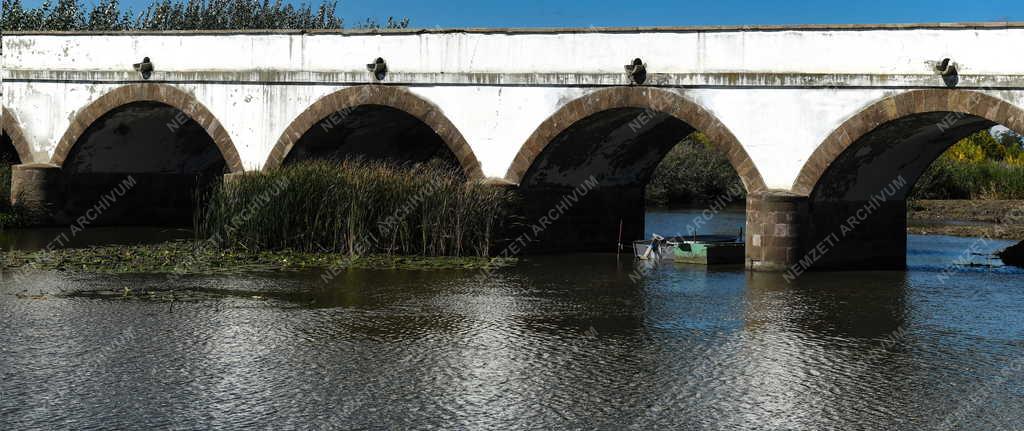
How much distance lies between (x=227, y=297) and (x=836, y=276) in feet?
29.4

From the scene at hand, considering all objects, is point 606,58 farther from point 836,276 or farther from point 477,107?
point 836,276

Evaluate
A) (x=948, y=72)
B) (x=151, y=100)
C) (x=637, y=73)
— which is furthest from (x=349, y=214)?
(x=948, y=72)

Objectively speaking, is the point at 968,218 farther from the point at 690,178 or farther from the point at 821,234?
the point at 821,234

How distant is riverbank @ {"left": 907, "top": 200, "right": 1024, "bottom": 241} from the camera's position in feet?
96.5

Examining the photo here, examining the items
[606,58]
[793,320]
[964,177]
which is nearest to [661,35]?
[606,58]

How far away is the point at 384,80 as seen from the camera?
23.1 m

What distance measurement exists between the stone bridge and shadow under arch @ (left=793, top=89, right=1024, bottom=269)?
3 cm

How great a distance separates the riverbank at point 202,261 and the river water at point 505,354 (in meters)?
1.12

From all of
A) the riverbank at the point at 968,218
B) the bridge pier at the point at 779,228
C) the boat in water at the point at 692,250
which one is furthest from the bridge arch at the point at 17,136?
the riverbank at the point at 968,218

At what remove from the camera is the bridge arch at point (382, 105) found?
73.8 feet

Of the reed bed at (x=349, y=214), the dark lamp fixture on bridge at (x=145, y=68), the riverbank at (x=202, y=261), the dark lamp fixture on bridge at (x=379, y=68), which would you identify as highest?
the dark lamp fixture on bridge at (x=145, y=68)

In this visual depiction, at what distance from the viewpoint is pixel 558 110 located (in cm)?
2138

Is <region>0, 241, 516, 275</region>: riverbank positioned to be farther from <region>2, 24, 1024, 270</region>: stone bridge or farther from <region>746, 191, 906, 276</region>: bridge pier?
<region>746, 191, 906, 276</region>: bridge pier

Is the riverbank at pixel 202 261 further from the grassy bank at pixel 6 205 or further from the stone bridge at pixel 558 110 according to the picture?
the grassy bank at pixel 6 205
